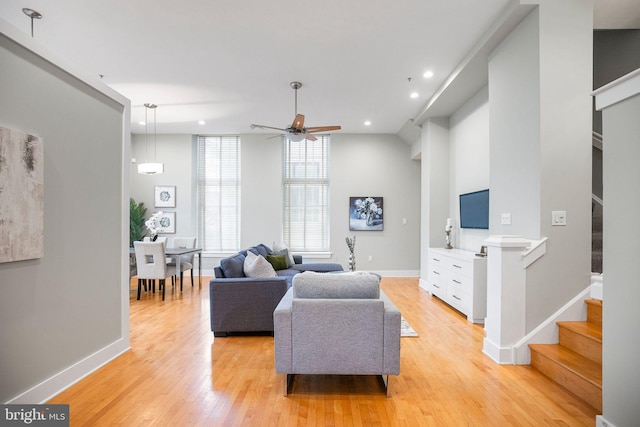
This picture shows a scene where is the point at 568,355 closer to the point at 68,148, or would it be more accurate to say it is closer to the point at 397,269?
the point at 68,148

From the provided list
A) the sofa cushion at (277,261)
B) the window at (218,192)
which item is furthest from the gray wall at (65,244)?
the window at (218,192)

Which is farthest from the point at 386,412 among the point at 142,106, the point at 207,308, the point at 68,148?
the point at 142,106

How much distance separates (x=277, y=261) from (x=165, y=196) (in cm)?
381

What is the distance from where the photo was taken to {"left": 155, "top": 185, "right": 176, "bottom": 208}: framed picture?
7695 millimetres

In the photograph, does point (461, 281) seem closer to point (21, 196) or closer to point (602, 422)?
point (602, 422)

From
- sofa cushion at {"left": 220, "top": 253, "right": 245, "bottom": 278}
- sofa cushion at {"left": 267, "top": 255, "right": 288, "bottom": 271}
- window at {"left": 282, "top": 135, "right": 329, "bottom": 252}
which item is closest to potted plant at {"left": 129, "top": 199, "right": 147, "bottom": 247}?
window at {"left": 282, "top": 135, "right": 329, "bottom": 252}

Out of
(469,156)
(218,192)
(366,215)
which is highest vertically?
(469,156)

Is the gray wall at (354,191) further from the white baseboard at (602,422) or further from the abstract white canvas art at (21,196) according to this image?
the white baseboard at (602,422)

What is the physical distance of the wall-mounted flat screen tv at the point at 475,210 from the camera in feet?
14.9

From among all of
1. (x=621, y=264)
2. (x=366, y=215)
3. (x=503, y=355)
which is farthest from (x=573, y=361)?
(x=366, y=215)

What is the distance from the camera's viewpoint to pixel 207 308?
189 inches

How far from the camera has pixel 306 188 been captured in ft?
25.5

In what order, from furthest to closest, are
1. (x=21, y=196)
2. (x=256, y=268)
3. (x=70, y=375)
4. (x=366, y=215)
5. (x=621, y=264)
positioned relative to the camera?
1. (x=366, y=215)
2. (x=256, y=268)
3. (x=70, y=375)
4. (x=21, y=196)
5. (x=621, y=264)

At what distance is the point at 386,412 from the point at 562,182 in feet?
7.59
